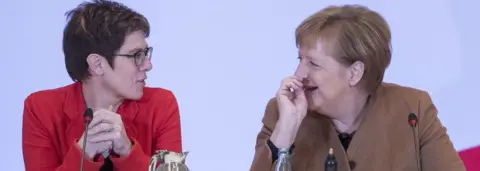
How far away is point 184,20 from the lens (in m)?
3.66

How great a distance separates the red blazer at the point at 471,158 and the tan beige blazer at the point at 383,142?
0.76 metres

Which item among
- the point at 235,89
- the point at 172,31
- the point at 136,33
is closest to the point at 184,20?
the point at 172,31

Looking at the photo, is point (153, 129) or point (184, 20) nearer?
point (153, 129)

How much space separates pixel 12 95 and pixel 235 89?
2.57 ft

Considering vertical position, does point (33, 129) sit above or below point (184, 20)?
below

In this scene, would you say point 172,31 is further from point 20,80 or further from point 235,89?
point 20,80

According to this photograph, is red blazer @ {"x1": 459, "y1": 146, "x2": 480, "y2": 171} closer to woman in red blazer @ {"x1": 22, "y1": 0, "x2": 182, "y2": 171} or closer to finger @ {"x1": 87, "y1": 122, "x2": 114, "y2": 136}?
woman in red blazer @ {"x1": 22, "y1": 0, "x2": 182, "y2": 171}

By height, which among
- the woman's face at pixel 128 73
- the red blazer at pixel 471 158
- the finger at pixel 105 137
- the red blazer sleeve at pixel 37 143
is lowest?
the red blazer at pixel 471 158

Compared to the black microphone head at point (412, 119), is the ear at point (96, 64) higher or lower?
higher

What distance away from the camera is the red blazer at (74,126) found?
3.02 metres

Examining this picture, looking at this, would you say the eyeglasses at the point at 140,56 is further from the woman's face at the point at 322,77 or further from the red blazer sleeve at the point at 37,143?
the woman's face at the point at 322,77

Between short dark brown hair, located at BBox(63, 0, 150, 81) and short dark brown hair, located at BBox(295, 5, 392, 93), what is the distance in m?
0.54

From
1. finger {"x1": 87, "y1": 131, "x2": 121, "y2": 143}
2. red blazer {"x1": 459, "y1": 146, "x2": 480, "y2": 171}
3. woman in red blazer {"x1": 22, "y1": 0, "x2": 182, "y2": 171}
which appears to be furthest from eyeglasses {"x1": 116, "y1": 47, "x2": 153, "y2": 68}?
red blazer {"x1": 459, "y1": 146, "x2": 480, "y2": 171}

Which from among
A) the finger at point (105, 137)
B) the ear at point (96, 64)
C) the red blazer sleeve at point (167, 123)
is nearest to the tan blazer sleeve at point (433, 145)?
the red blazer sleeve at point (167, 123)
